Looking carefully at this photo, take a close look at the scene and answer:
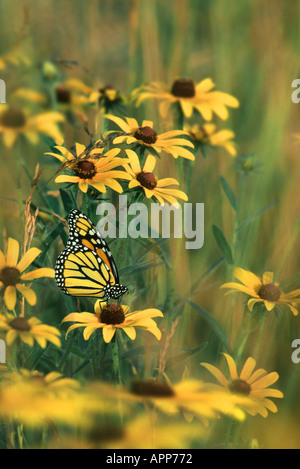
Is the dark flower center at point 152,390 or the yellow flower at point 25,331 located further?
the yellow flower at point 25,331

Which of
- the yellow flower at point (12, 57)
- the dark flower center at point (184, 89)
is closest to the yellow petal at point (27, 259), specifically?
the dark flower center at point (184, 89)

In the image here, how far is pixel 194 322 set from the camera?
1.11 metres

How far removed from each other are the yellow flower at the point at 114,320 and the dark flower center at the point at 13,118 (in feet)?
1.82

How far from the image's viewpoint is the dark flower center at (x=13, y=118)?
116cm

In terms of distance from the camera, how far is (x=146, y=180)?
0.88 metres

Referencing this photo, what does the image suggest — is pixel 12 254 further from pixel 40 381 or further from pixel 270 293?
pixel 270 293

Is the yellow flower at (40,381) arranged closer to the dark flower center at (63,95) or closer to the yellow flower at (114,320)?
the yellow flower at (114,320)

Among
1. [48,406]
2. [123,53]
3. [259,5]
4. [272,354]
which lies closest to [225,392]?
[272,354]

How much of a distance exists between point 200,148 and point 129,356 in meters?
0.60

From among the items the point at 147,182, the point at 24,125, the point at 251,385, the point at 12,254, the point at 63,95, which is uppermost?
the point at 63,95

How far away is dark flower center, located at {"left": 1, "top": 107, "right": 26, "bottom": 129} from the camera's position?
3.81 feet

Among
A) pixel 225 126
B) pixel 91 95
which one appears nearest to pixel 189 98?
pixel 91 95

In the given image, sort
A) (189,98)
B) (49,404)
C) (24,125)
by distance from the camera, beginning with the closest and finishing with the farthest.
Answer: (49,404) < (24,125) < (189,98)

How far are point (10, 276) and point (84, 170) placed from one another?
21 centimetres
